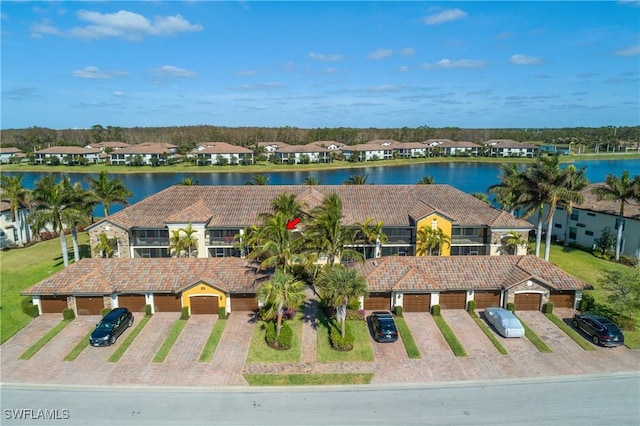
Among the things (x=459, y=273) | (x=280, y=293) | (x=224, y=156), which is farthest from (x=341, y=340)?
(x=224, y=156)

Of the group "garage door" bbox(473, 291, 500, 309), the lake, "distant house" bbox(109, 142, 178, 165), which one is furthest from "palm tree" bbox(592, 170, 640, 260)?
"distant house" bbox(109, 142, 178, 165)

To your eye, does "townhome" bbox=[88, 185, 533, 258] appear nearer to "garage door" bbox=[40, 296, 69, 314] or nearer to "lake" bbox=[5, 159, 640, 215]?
"garage door" bbox=[40, 296, 69, 314]

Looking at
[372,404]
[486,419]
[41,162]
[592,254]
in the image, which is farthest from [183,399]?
[41,162]

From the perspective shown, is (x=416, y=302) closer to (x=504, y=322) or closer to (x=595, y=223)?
(x=504, y=322)

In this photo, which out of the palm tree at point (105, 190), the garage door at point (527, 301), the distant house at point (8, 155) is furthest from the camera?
the distant house at point (8, 155)

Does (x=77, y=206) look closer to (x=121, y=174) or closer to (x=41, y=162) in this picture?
(x=121, y=174)

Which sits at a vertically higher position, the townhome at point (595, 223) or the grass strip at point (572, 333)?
the townhome at point (595, 223)

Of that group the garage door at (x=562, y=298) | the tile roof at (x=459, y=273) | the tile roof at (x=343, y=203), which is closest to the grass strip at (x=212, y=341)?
the tile roof at (x=459, y=273)

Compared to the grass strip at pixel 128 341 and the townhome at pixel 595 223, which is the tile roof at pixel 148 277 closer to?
the grass strip at pixel 128 341
